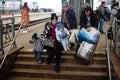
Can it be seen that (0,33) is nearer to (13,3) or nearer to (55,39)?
(55,39)

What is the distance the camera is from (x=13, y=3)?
2023 inches

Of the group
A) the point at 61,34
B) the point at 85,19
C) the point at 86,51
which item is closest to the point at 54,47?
the point at 61,34

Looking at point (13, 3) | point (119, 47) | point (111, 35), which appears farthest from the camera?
point (13, 3)

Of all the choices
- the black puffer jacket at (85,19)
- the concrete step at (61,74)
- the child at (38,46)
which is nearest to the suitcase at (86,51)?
the concrete step at (61,74)

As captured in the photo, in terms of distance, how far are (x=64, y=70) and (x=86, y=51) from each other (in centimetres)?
84

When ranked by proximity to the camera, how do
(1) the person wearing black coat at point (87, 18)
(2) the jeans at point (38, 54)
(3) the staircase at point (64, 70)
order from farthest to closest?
(2) the jeans at point (38, 54)
(1) the person wearing black coat at point (87, 18)
(3) the staircase at point (64, 70)

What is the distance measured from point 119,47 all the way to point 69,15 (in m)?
2.39

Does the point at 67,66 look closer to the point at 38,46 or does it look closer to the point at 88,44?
the point at 88,44

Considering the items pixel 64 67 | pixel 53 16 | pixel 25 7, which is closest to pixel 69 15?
pixel 53 16

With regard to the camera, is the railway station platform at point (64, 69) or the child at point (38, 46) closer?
the railway station platform at point (64, 69)

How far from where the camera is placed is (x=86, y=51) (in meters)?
8.38

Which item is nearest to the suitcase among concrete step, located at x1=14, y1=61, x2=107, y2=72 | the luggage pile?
the luggage pile

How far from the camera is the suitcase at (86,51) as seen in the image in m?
8.37

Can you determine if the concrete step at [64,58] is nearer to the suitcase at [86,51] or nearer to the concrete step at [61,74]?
the suitcase at [86,51]
